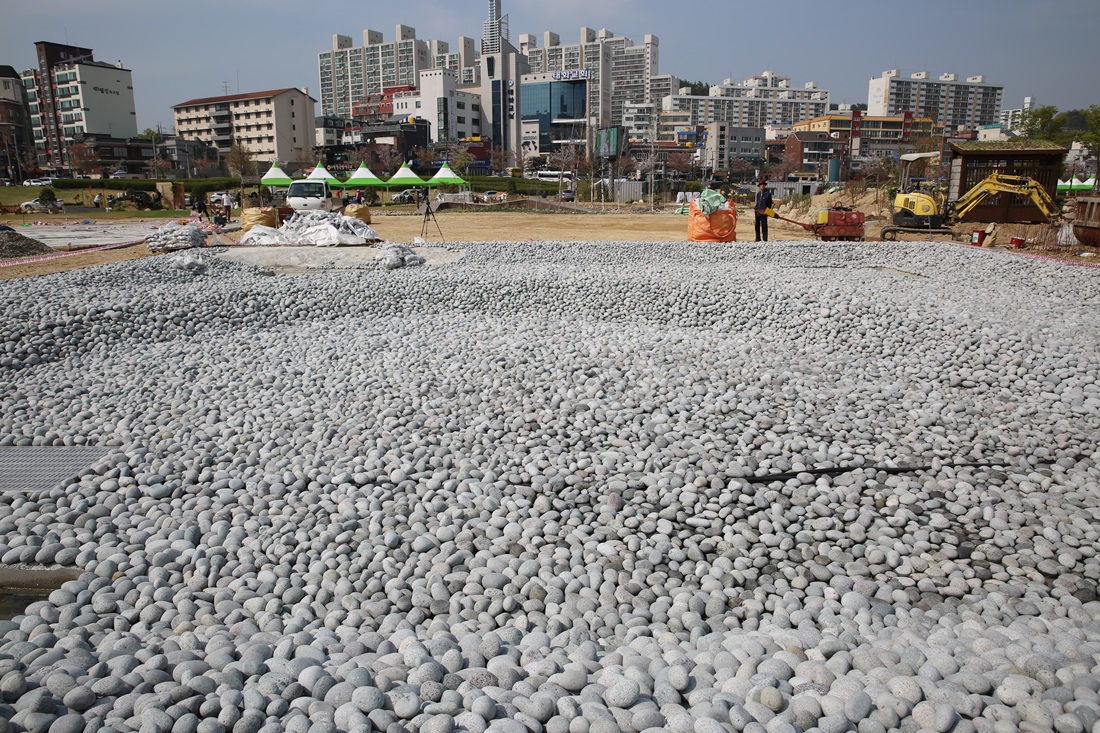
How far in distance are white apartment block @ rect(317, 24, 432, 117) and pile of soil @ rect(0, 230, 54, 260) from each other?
166m

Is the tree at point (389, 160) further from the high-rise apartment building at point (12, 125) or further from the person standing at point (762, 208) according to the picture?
the person standing at point (762, 208)

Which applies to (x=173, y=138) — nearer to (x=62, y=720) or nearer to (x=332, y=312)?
(x=332, y=312)

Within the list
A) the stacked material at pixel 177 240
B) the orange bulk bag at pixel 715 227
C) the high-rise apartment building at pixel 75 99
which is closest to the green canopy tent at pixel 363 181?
the stacked material at pixel 177 240

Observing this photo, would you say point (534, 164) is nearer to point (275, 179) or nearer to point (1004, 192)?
point (275, 179)

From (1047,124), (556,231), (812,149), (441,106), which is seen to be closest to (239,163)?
(441,106)

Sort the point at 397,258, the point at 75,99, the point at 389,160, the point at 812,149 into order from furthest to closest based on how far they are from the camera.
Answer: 1. the point at 812,149
2. the point at 75,99
3. the point at 389,160
4. the point at 397,258

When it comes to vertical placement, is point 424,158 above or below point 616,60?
below

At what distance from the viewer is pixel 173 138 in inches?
3568

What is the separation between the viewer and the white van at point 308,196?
882 inches

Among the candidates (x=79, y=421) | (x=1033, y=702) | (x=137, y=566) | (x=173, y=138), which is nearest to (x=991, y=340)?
(x=1033, y=702)

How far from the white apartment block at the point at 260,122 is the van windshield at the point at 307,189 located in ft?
240

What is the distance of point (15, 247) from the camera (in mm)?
16078

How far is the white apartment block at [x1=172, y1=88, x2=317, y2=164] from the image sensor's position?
93312mm

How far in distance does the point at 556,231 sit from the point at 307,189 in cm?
812
